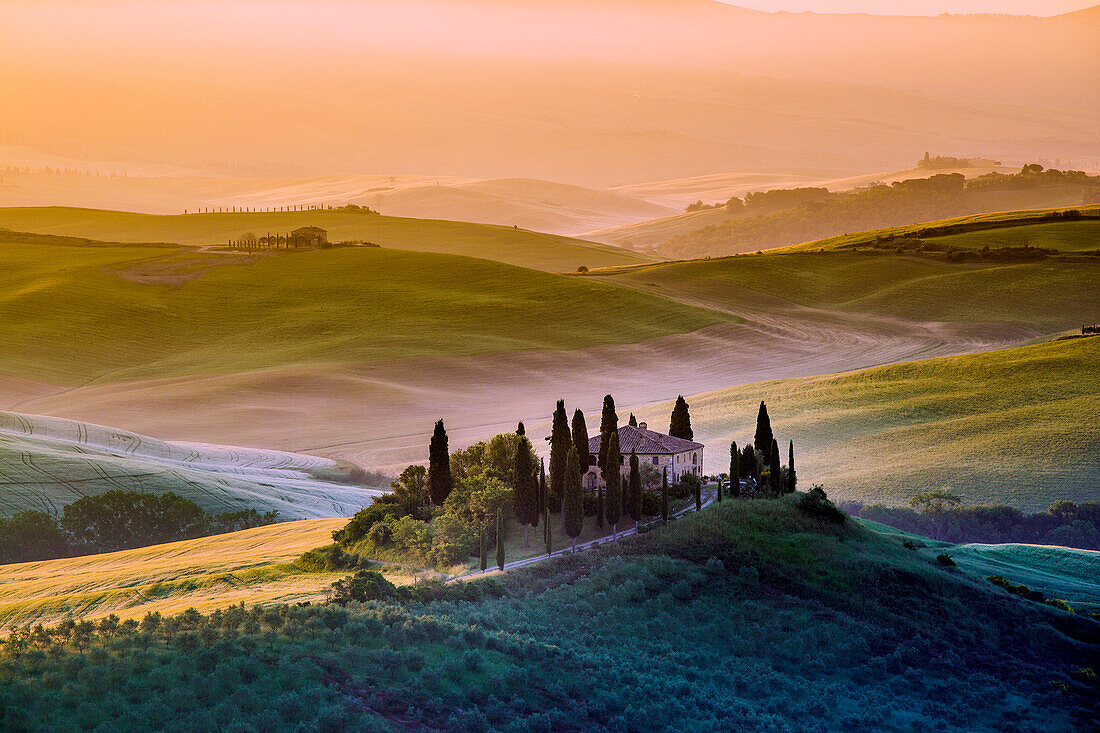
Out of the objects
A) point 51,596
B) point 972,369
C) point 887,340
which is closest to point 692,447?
point 51,596

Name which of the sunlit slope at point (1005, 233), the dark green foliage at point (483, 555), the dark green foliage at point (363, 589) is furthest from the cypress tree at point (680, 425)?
the sunlit slope at point (1005, 233)

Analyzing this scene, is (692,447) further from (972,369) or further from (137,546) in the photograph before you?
(972,369)

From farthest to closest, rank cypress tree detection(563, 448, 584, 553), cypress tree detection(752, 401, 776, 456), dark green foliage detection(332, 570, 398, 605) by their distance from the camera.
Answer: cypress tree detection(752, 401, 776, 456)
cypress tree detection(563, 448, 584, 553)
dark green foliage detection(332, 570, 398, 605)

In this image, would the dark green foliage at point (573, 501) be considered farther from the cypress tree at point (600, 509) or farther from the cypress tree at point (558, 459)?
the cypress tree at point (558, 459)

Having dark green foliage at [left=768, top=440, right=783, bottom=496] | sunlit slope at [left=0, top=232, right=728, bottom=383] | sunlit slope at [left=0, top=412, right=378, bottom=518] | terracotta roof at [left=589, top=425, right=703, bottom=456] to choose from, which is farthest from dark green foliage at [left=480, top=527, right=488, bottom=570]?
sunlit slope at [left=0, top=232, right=728, bottom=383]

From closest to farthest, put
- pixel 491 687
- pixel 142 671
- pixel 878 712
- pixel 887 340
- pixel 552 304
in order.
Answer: pixel 142 671 < pixel 491 687 < pixel 878 712 < pixel 887 340 < pixel 552 304

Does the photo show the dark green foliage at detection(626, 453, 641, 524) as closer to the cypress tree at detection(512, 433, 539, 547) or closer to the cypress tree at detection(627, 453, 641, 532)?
the cypress tree at detection(627, 453, 641, 532)
